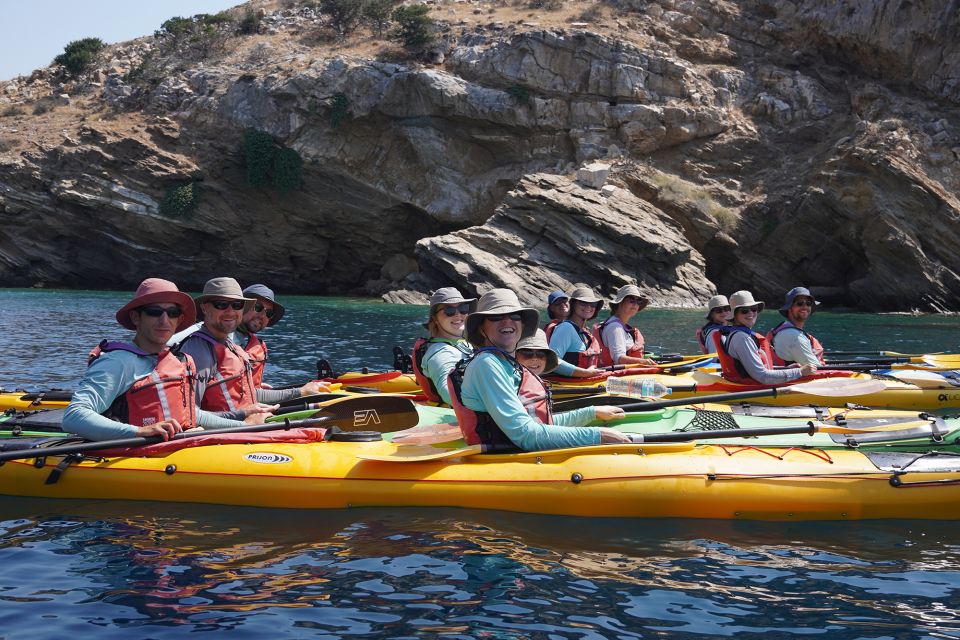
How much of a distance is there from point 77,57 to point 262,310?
1746 inches

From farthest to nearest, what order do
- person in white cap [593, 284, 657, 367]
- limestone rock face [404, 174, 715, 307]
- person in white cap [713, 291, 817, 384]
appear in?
limestone rock face [404, 174, 715, 307] < person in white cap [593, 284, 657, 367] < person in white cap [713, 291, 817, 384]

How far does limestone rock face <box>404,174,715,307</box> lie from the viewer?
34.5m

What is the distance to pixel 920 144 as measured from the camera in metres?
36.1

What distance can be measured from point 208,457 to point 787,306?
6.97 m

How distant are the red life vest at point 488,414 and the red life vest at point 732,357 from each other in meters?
4.32

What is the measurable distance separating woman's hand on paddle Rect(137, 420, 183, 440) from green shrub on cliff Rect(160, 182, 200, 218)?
35.7 meters

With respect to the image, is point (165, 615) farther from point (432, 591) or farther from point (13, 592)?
point (432, 591)

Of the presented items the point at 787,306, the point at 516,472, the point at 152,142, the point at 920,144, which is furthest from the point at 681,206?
the point at 516,472

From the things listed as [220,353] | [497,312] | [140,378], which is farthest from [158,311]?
[497,312]

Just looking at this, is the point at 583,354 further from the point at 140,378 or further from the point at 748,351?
the point at 140,378

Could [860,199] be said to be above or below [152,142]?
below

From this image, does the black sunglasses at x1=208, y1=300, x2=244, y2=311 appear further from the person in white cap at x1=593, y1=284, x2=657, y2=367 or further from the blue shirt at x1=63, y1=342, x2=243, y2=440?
the person in white cap at x1=593, y1=284, x2=657, y2=367

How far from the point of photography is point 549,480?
6.77 m

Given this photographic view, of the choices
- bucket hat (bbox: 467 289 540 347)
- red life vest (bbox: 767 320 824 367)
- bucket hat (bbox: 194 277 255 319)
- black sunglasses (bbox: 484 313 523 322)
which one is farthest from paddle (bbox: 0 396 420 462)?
red life vest (bbox: 767 320 824 367)
